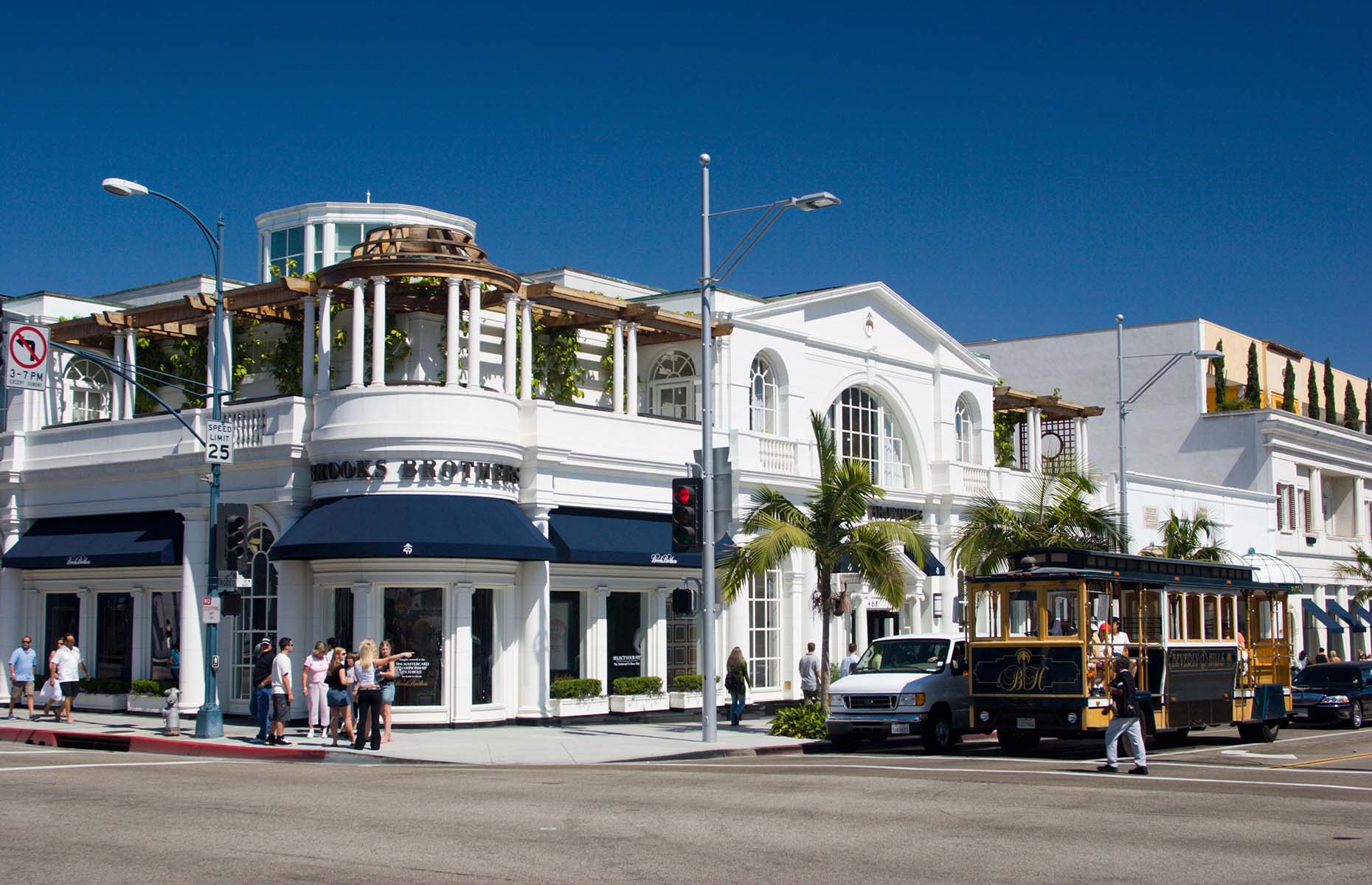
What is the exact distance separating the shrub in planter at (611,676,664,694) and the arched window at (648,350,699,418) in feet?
21.3

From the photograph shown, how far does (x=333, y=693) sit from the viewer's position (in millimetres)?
23797

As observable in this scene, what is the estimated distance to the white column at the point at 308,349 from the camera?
28.9m

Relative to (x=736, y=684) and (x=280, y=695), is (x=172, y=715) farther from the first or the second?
(x=736, y=684)

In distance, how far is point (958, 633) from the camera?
3772cm

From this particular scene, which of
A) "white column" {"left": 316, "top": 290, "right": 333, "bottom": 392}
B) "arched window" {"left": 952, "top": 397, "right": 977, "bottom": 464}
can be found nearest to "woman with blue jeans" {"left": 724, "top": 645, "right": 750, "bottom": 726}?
"white column" {"left": 316, "top": 290, "right": 333, "bottom": 392}

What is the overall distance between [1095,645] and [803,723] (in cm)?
610

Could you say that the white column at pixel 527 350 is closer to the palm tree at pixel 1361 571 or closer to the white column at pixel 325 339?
the white column at pixel 325 339

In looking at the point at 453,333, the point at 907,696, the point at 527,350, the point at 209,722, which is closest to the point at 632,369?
the point at 527,350

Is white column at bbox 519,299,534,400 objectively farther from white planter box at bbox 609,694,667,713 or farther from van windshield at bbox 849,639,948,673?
van windshield at bbox 849,639,948,673

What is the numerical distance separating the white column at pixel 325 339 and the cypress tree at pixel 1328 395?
47.7 m

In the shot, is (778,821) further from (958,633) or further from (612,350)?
(958,633)

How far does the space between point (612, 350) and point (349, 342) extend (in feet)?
20.0

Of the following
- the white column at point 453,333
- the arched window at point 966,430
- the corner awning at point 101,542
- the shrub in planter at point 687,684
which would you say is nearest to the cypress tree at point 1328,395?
the arched window at point 966,430

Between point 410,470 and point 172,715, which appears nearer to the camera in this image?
point 172,715
